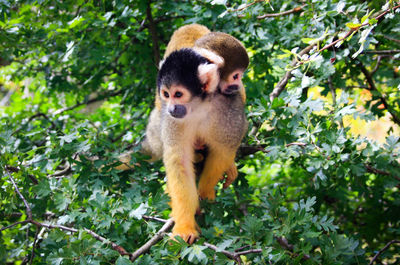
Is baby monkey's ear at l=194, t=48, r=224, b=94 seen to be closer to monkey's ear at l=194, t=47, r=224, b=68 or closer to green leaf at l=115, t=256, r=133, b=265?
monkey's ear at l=194, t=47, r=224, b=68

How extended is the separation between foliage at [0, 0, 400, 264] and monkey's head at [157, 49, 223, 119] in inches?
15.4

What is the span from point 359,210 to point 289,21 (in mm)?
2089

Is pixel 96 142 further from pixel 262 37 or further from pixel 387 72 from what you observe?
pixel 387 72

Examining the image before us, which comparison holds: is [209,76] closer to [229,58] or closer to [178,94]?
[178,94]

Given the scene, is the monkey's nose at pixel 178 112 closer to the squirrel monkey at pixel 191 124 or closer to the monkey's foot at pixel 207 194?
the squirrel monkey at pixel 191 124

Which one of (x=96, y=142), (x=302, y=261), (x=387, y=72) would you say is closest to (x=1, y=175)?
(x=96, y=142)

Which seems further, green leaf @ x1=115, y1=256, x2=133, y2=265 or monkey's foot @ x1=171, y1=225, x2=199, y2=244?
monkey's foot @ x1=171, y1=225, x2=199, y2=244

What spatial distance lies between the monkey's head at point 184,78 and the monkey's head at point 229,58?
0.16 metres

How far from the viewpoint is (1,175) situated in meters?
2.30

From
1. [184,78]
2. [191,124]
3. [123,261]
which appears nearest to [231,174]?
[191,124]

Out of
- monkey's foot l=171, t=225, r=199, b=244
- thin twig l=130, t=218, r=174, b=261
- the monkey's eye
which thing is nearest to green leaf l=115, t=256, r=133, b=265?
thin twig l=130, t=218, r=174, b=261

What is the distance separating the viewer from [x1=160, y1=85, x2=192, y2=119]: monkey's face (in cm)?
243

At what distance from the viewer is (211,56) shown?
251 cm

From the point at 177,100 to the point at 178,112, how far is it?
10 cm
